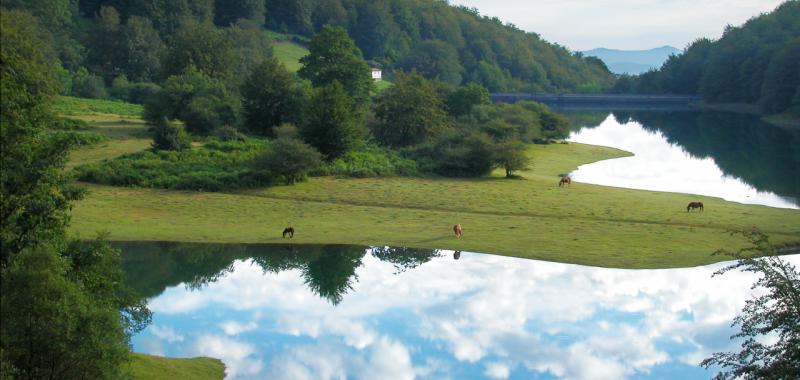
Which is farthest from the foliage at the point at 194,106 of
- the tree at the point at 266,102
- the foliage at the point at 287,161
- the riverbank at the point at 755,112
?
the riverbank at the point at 755,112

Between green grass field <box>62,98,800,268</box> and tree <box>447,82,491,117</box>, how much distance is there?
37.9 meters

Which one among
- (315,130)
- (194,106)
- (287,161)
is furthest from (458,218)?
(194,106)

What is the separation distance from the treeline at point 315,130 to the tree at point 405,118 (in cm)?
11

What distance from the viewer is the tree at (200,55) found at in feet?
326

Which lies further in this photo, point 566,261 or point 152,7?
point 152,7

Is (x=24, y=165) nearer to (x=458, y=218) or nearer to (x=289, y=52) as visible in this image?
(x=458, y=218)

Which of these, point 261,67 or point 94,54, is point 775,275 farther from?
point 94,54

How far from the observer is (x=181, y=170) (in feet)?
192

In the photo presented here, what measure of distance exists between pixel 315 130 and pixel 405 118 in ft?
50.6

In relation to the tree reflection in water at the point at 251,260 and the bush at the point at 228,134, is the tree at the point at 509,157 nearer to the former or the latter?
the bush at the point at 228,134

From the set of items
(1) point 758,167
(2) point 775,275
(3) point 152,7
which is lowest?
(1) point 758,167

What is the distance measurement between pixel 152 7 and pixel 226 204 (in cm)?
9990

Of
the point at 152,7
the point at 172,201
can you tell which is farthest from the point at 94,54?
the point at 172,201

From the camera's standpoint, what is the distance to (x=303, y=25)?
196625 millimetres
